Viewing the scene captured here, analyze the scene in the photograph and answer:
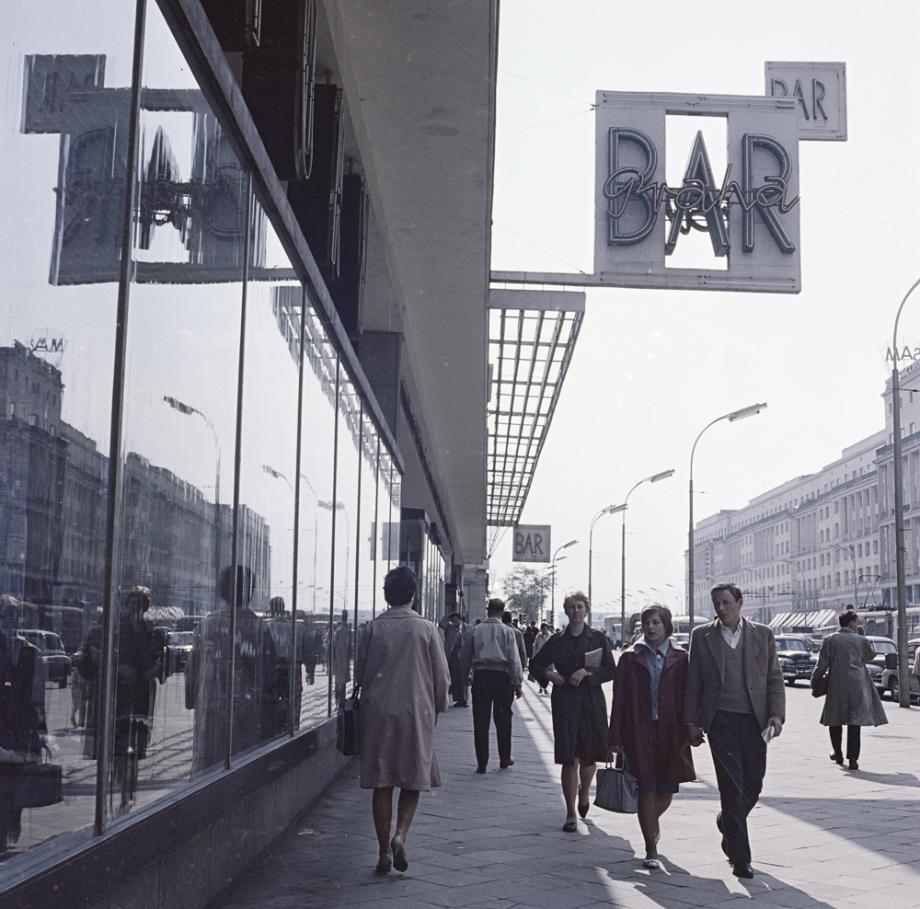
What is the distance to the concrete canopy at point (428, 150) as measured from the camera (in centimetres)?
977

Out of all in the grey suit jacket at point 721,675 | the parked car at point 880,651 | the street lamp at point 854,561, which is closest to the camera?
the grey suit jacket at point 721,675

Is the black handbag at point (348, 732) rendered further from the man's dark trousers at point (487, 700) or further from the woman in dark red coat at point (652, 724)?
the man's dark trousers at point (487, 700)

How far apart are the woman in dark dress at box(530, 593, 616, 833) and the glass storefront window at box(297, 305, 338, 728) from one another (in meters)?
1.58

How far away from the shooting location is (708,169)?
1631cm

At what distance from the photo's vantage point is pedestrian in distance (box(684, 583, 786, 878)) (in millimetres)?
6996

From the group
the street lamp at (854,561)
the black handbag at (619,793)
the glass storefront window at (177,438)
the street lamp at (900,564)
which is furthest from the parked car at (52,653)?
the street lamp at (854,561)

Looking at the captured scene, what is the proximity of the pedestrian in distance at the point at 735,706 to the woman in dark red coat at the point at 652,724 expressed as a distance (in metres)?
0.12

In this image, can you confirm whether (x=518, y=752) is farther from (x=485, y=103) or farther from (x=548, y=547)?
(x=548, y=547)

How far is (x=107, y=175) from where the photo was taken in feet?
13.0

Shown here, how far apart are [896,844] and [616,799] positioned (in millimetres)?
1957

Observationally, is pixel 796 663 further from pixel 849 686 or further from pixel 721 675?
pixel 721 675

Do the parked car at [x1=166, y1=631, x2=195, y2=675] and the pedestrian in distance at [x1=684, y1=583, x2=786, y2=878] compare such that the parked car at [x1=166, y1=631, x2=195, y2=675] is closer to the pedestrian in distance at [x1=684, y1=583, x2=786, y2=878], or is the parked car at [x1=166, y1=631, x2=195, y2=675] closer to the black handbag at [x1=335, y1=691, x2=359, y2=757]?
the black handbag at [x1=335, y1=691, x2=359, y2=757]

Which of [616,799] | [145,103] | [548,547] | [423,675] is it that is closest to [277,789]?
[423,675]

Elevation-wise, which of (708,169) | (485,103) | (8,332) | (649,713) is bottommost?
(649,713)
